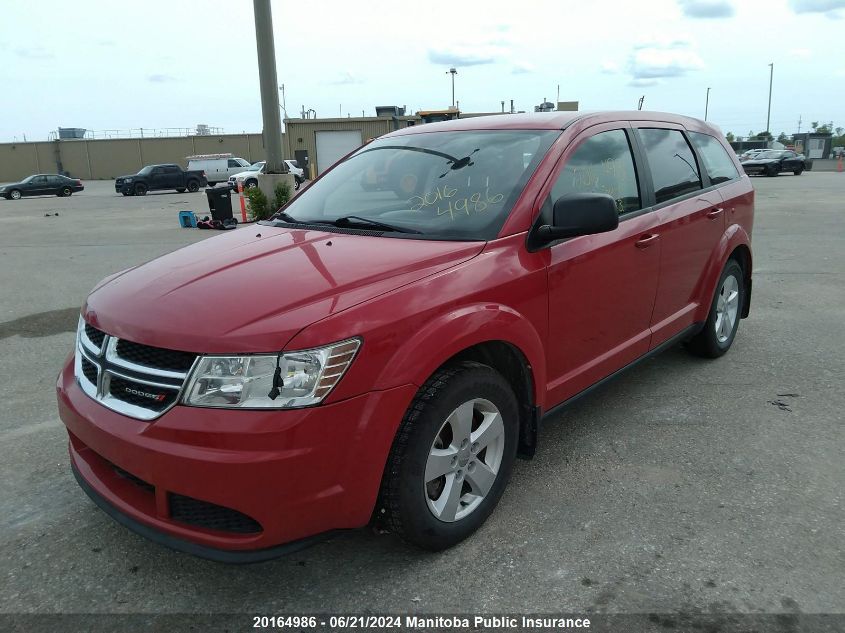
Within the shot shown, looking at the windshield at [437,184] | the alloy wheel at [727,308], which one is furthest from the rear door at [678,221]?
the windshield at [437,184]

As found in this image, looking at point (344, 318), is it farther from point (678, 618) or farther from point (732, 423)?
point (732, 423)

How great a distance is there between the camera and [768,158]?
32625 millimetres

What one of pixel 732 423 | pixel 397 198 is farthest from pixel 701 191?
pixel 397 198

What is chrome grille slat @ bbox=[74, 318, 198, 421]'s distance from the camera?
220cm

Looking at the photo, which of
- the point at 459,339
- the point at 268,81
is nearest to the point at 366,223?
the point at 459,339

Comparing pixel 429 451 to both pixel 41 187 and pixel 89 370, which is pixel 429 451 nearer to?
pixel 89 370

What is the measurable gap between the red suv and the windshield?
15 mm

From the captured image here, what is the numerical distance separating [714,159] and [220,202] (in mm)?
12086

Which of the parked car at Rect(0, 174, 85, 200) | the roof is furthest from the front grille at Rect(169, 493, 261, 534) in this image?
the parked car at Rect(0, 174, 85, 200)

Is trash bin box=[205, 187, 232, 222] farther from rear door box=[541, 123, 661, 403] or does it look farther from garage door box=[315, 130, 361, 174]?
garage door box=[315, 130, 361, 174]

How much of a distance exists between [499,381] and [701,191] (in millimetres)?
2466

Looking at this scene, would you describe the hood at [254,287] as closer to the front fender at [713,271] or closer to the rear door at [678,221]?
the rear door at [678,221]

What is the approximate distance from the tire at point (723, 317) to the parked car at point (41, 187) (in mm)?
35456

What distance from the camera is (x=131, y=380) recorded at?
230cm
